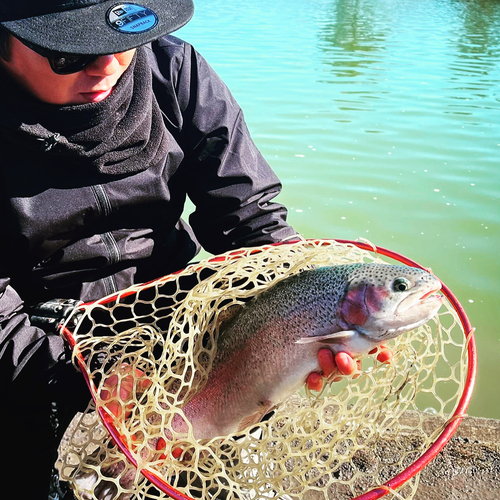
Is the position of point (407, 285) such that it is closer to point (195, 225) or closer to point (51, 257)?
point (195, 225)

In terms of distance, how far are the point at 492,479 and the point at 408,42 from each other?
46.9 feet

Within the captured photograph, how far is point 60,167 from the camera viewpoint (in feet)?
8.35

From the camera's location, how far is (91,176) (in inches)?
102

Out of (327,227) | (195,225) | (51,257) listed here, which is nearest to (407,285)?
(195,225)

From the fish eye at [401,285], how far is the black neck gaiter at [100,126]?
1.17 m

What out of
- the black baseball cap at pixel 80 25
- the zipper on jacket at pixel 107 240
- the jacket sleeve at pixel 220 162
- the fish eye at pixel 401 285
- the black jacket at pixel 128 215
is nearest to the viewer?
the black baseball cap at pixel 80 25

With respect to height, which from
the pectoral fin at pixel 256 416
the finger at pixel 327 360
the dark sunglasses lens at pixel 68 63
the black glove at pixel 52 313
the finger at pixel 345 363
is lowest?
the pectoral fin at pixel 256 416

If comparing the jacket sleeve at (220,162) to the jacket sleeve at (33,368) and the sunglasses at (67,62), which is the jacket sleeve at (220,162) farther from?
the jacket sleeve at (33,368)

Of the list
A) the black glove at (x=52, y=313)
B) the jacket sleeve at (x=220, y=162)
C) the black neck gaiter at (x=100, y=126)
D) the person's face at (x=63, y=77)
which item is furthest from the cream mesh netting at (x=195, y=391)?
the person's face at (x=63, y=77)

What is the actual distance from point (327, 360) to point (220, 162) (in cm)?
112

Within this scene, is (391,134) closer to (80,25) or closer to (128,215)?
(128,215)

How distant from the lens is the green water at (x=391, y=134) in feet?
18.4

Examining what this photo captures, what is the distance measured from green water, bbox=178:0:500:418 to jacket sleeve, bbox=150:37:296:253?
6.48 ft

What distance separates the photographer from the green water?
18.4 ft
